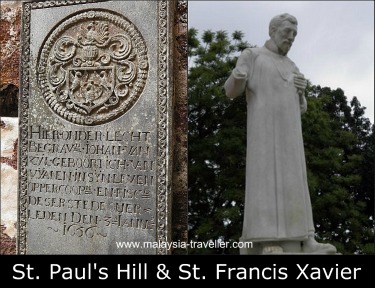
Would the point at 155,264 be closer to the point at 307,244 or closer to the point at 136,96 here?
the point at 307,244

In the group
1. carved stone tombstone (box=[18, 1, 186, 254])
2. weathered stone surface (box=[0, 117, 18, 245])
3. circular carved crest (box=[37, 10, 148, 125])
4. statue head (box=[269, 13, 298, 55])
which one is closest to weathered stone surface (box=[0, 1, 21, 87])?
carved stone tombstone (box=[18, 1, 186, 254])

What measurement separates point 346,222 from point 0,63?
9286 mm

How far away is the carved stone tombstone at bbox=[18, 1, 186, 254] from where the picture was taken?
702cm

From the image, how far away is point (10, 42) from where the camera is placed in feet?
25.9

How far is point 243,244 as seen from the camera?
16.0 feet

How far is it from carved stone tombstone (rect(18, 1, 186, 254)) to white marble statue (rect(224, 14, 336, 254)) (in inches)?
83.8

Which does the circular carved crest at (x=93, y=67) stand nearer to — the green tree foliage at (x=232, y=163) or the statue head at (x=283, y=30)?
the statue head at (x=283, y=30)

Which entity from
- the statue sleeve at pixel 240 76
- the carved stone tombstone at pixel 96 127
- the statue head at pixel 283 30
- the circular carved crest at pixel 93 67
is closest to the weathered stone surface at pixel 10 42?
the carved stone tombstone at pixel 96 127

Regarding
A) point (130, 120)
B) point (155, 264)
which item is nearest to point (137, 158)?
point (130, 120)

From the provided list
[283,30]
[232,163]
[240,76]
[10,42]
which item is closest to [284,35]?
[283,30]

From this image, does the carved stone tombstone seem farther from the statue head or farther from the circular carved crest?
the statue head

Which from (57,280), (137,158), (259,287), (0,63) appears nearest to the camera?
(259,287)

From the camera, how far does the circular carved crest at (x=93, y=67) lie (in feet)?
23.8

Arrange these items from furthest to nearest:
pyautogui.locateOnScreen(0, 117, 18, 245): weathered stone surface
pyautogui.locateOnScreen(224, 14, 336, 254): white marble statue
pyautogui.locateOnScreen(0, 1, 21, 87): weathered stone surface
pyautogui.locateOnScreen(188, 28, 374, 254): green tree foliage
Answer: pyautogui.locateOnScreen(188, 28, 374, 254): green tree foliage
pyautogui.locateOnScreen(0, 1, 21, 87): weathered stone surface
pyautogui.locateOnScreen(0, 117, 18, 245): weathered stone surface
pyautogui.locateOnScreen(224, 14, 336, 254): white marble statue
